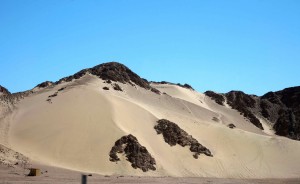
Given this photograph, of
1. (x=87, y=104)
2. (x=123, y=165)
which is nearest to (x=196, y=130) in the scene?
(x=87, y=104)

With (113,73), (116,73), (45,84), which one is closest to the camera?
(113,73)

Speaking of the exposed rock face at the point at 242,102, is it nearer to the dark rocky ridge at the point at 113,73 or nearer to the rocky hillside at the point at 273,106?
the rocky hillside at the point at 273,106

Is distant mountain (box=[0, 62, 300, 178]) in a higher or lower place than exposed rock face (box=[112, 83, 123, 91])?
lower

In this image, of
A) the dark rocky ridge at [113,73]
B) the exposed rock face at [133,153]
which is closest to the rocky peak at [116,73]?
the dark rocky ridge at [113,73]

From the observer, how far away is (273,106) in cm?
8525

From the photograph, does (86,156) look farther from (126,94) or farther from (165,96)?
(165,96)

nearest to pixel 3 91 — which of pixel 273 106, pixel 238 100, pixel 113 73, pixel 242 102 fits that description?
pixel 113 73

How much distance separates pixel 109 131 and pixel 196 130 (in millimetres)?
14165

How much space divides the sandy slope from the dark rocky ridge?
2.40m

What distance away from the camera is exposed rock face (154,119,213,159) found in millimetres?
43281

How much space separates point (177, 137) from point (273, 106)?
47.0m

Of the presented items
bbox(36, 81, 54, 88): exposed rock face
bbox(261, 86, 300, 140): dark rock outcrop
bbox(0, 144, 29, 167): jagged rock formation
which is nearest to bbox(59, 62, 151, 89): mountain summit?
bbox(36, 81, 54, 88): exposed rock face

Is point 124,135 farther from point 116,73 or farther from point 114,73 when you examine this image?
point 116,73

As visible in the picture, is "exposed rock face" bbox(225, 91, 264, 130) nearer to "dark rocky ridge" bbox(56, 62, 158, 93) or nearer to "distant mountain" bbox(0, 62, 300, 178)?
"distant mountain" bbox(0, 62, 300, 178)
